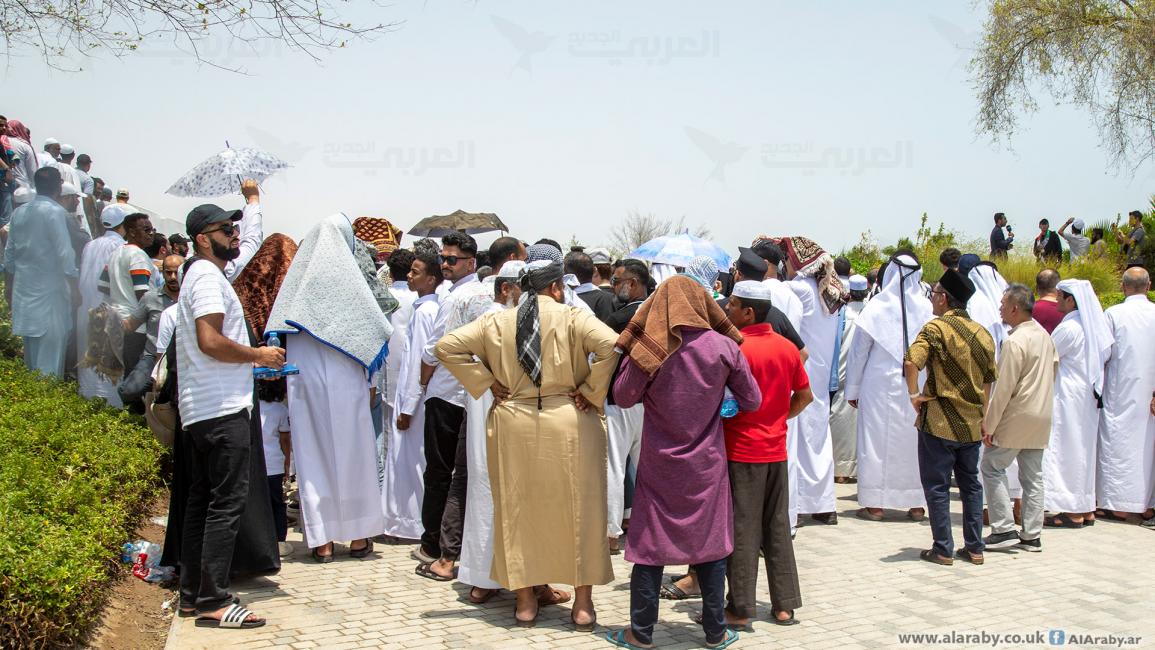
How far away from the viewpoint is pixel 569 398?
4.88 metres

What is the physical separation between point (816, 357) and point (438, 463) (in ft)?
11.4

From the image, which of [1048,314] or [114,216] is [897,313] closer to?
[1048,314]

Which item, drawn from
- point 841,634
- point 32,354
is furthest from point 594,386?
point 32,354

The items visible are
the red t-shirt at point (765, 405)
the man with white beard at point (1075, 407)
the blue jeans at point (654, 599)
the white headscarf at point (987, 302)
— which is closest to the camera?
the blue jeans at point (654, 599)

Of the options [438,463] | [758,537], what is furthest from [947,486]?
[438,463]

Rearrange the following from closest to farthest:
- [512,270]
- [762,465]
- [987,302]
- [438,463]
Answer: [762,465] < [512,270] < [438,463] < [987,302]

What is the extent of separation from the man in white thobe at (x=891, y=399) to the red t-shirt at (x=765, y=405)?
3.05m

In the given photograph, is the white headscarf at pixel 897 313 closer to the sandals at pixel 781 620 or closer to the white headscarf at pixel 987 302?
the white headscarf at pixel 987 302

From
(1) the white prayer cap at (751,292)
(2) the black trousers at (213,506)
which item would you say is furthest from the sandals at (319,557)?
(1) the white prayer cap at (751,292)

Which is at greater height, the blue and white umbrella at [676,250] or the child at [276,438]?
the blue and white umbrella at [676,250]

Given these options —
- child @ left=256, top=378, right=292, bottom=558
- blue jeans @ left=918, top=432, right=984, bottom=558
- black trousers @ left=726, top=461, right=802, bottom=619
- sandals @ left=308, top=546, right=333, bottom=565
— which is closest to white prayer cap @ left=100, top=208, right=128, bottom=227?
child @ left=256, top=378, right=292, bottom=558

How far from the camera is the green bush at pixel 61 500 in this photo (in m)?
3.86

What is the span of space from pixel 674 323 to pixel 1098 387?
17.1ft

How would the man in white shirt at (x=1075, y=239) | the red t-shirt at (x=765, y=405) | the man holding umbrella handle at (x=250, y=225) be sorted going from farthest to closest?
1. the man in white shirt at (x=1075, y=239)
2. the man holding umbrella handle at (x=250, y=225)
3. the red t-shirt at (x=765, y=405)
